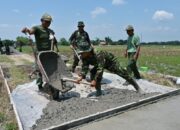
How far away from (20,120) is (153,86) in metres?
5.31

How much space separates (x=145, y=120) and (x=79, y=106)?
1.80 meters

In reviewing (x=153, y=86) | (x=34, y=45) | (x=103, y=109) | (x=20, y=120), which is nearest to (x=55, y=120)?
(x=20, y=120)

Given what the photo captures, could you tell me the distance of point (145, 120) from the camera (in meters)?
7.71

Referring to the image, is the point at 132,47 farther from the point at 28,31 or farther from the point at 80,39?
the point at 28,31

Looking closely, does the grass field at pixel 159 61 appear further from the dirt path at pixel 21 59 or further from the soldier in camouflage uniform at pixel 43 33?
the dirt path at pixel 21 59

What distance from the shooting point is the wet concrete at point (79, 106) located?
25.0 ft

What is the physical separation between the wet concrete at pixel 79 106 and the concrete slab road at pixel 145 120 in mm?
554

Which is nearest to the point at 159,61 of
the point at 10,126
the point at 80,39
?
the point at 80,39

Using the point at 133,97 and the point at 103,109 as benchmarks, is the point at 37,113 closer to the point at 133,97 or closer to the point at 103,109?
the point at 103,109

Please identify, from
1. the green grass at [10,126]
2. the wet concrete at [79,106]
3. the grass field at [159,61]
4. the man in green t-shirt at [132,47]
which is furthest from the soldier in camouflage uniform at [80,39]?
the green grass at [10,126]

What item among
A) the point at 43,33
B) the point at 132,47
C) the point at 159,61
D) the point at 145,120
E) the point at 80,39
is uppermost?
the point at 43,33

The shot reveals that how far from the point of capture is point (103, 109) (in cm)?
845

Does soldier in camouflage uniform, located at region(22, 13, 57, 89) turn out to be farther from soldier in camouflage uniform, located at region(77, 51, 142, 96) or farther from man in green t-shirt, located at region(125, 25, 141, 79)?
man in green t-shirt, located at region(125, 25, 141, 79)

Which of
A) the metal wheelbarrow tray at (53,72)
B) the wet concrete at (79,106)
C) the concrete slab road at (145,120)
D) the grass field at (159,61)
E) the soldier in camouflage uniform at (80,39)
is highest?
the soldier in camouflage uniform at (80,39)
